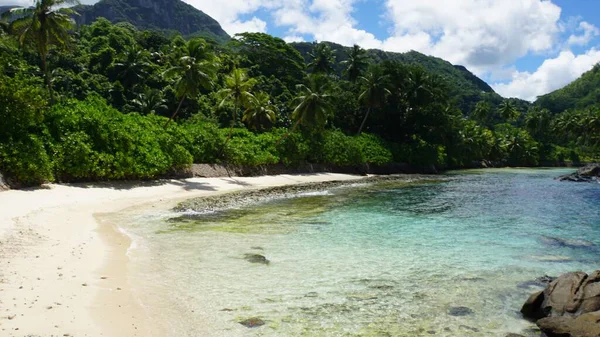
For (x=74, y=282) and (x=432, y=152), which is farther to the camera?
(x=432, y=152)

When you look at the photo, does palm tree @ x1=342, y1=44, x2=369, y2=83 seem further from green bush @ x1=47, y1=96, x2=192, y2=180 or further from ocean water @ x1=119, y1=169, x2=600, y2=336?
ocean water @ x1=119, y1=169, x2=600, y2=336

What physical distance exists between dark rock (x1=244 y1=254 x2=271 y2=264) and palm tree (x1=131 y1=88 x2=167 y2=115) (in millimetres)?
40941

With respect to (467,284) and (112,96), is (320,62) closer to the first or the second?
(112,96)

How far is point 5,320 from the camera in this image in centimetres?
666

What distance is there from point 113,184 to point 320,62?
2252 inches

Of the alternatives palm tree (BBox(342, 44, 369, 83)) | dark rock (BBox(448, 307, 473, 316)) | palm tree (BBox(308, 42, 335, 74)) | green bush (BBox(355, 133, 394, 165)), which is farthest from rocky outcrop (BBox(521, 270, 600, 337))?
palm tree (BBox(308, 42, 335, 74))

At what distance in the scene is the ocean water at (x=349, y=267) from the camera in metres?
8.30

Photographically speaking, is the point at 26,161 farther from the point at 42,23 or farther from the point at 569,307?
the point at 569,307

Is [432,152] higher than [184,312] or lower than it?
higher

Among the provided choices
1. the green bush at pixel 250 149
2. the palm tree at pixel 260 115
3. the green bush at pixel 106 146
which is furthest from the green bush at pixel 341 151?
the green bush at pixel 106 146

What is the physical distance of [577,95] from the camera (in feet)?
504

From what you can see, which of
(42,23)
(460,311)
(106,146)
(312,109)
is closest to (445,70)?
(312,109)

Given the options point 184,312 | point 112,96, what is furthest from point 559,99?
point 184,312

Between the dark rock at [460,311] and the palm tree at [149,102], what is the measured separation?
46.3 meters
